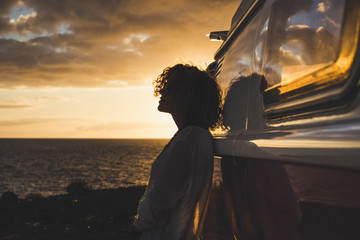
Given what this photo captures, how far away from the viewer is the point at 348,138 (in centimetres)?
74

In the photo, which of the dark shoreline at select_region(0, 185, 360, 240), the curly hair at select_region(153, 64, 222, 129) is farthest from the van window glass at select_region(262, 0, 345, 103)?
the curly hair at select_region(153, 64, 222, 129)

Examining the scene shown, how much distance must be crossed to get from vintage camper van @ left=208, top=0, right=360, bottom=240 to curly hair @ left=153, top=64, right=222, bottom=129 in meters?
0.39

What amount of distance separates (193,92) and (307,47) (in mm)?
1165

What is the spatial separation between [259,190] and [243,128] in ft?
1.47

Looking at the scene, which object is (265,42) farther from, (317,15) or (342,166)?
(342,166)

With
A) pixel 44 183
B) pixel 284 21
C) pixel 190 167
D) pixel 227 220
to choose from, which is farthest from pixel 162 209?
pixel 44 183

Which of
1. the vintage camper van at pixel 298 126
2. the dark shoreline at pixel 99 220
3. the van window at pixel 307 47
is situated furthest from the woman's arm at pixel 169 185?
the van window at pixel 307 47

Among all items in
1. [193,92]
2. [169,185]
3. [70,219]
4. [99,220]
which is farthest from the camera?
[70,219]

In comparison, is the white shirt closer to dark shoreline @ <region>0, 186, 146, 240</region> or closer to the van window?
the van window

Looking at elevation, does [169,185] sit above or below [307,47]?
below

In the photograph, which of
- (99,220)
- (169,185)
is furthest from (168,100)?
(99,220)

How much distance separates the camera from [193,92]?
2.21m

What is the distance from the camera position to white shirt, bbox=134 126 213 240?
181cm

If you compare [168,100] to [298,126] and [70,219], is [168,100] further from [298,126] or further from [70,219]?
[70,219]
